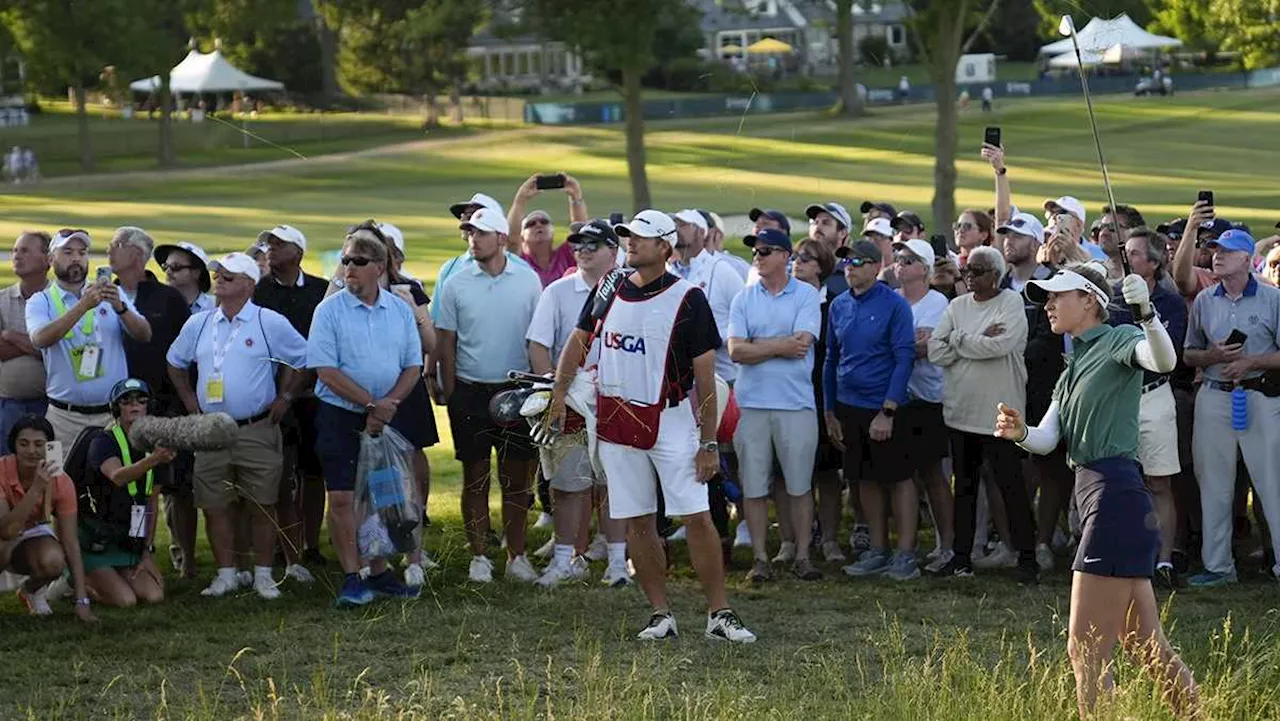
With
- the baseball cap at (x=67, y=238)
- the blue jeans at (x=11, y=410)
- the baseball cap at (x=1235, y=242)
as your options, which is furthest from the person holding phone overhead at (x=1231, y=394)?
the blue jeans at (x=11, y=410)

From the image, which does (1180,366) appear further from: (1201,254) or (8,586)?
(8,586)

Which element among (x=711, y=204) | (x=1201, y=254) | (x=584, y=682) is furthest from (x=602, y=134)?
(x=584, y=682)

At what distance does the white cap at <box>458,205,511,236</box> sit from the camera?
11.1 meters

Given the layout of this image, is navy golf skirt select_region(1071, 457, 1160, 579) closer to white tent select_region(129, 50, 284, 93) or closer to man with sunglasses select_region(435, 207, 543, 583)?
man with sunglasses select_region(435, 207, 543, 583)

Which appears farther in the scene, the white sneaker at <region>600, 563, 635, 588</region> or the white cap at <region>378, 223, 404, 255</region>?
the white cap at <region>378, 223, 404, 255</region>

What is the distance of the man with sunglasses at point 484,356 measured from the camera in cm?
1112

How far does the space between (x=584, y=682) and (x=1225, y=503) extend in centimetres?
442

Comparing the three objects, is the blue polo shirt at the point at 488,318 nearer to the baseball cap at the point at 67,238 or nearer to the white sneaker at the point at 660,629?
the baseball cap at the point at 67,238

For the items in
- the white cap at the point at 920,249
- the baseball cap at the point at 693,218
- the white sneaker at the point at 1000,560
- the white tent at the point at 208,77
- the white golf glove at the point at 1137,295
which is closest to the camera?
the white golf glove at the point at 1137,295

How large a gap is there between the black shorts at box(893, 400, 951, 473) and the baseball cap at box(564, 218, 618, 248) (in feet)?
6.47

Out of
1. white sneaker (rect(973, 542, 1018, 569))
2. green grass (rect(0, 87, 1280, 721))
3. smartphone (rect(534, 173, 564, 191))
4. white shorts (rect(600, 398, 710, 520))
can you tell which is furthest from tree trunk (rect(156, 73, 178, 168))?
white shorts (rect(600, 398, 710, 520))

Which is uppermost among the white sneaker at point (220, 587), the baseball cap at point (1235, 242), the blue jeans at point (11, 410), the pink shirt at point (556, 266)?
the baseball cap at point (1235, 242)

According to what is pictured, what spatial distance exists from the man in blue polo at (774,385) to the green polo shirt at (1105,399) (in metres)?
3.83

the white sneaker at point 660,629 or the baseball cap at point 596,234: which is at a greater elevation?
the baseball cap at point 596,234
